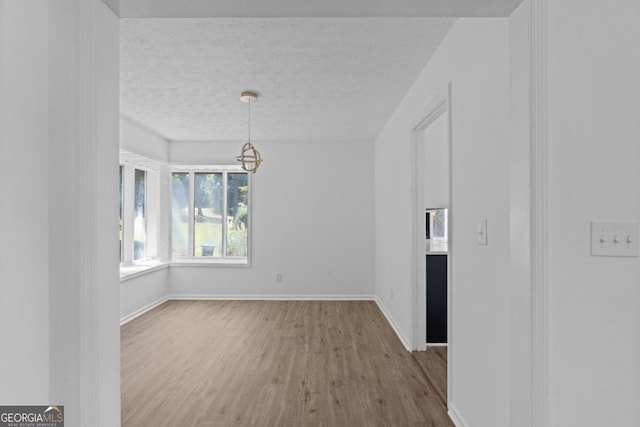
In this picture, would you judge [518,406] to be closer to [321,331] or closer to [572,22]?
[572,22]

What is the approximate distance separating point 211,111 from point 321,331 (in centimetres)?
286

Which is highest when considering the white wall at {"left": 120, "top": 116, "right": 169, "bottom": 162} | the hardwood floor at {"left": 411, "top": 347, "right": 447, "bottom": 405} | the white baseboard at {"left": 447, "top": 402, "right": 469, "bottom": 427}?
the white wall at {"left": 120, "top": 116, "right": 169, "bottom": 162}

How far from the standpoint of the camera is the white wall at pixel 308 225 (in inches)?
225

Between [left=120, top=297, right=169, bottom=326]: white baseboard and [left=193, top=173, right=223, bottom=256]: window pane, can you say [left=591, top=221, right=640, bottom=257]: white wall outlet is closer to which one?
[left=120, top=297, right=169, bottom=326]: white baseboard

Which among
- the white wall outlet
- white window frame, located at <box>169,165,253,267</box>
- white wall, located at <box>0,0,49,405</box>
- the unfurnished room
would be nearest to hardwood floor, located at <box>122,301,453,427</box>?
the unfurnished room

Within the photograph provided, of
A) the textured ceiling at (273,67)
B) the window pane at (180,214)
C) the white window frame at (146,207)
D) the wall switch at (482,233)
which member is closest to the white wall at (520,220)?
the wall switch at (482,233)

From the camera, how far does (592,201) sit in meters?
1.22

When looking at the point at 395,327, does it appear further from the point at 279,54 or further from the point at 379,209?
the point at 279,54

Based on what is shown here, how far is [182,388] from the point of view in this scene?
8.81 feet

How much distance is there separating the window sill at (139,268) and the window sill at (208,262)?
0.20m

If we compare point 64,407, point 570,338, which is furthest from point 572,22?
point 64,407

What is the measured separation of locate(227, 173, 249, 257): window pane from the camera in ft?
19.3

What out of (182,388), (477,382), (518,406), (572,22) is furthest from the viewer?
(182,388)

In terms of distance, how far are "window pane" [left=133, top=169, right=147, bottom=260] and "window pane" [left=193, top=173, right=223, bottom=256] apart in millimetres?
764
